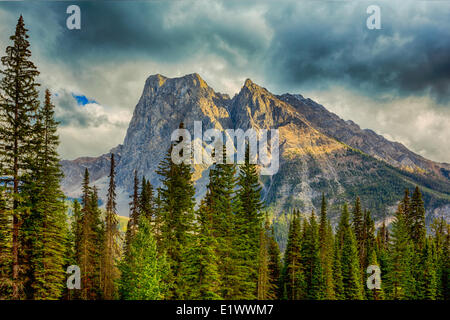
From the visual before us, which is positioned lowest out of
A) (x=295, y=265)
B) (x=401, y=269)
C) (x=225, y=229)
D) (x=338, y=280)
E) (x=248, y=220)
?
(x=338, y=280)

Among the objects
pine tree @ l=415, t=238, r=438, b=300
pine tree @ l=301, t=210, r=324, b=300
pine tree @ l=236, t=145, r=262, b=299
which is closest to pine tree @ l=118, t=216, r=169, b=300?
pine tree @ l=236, t=145, r=262, b=299

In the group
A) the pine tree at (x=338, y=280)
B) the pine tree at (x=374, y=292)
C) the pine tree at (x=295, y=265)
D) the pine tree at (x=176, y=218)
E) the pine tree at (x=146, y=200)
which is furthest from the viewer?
the pine tree at (x=374, y=292)

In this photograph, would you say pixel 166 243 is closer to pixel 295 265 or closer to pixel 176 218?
pixel 176 218

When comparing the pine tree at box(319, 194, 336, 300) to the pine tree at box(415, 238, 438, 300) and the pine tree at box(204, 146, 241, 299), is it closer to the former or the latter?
the pine tree at box(415, 238, 438, 300)

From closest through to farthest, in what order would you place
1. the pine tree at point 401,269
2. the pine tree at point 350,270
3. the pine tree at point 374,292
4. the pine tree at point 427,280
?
the pine tree at point 401,269 < the pine tree at point 350,270 < the pine tree at point 427,280 < the pine tree at point 374,292

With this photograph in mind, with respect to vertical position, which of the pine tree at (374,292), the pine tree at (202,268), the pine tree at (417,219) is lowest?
the pine tree at (374,292)

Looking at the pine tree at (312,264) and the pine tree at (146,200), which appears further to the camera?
the pine tree at (312,264)

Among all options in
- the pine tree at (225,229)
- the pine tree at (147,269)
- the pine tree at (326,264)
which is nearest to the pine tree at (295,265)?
the pine tree at (326,264)

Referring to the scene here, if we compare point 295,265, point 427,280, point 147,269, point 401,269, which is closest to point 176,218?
point 147,269

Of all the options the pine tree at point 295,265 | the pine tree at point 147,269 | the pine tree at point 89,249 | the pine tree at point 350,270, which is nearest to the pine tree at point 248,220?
the pine tree at point 147,269

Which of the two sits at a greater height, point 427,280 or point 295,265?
point 295,265

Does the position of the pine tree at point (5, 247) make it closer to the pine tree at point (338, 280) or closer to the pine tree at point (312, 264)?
the pine tree at point (312, 264)

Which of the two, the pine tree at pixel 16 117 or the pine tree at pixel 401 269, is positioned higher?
the pine tree at pixel 16 117
